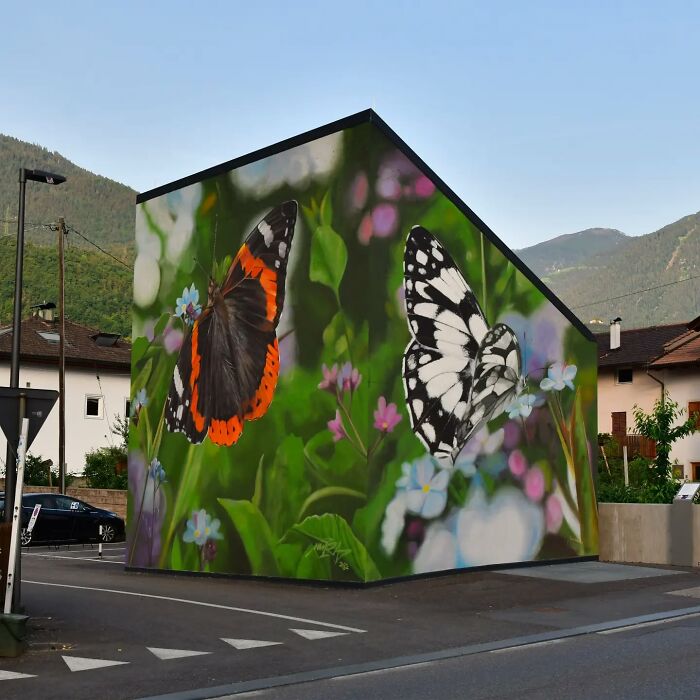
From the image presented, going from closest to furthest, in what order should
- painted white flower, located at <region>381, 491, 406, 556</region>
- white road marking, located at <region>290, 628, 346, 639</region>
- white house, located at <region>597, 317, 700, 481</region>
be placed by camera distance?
white road marking, located at <region>290, 628, 346, 639</region>
painted white flower, located at <region>381, 491, 406, 556</region>
white house, located at <region>597, 317, 700, 481</region>

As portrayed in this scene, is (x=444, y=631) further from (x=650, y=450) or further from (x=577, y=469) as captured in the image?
(x=650, y=450)

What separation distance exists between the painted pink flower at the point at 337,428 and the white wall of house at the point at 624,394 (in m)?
38.5

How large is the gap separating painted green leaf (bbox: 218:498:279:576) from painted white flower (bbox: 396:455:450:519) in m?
2.40

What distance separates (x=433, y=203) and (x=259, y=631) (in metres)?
8.56

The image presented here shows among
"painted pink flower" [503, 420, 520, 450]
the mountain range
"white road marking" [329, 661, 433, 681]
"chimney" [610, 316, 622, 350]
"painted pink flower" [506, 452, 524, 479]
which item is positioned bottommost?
"white road marking" [329, 661, 433, 681]

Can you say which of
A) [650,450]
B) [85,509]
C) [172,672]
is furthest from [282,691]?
[650,450]

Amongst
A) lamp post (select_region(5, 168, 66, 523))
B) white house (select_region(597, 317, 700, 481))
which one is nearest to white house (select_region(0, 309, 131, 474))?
white house (select_region(597, 317, 700, 481))

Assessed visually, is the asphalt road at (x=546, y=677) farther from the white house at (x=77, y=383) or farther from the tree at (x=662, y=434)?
the white house at (x=77, y=383)

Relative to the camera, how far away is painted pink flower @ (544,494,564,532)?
66.9 feet

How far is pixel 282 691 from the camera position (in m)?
9.60

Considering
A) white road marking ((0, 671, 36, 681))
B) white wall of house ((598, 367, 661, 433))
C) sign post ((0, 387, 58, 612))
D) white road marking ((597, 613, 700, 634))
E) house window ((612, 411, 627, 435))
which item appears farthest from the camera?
house window ((612, 411, 627, 435))

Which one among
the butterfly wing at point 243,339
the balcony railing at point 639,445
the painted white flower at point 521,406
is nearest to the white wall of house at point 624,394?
the balcony railing at point 639,445

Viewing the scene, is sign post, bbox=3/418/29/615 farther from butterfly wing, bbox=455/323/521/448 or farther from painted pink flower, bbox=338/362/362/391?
butterfly wing, bbox=455/323/521/448

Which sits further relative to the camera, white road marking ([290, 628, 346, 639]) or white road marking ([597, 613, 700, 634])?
white road marking ([597, 613, 700, 634])
